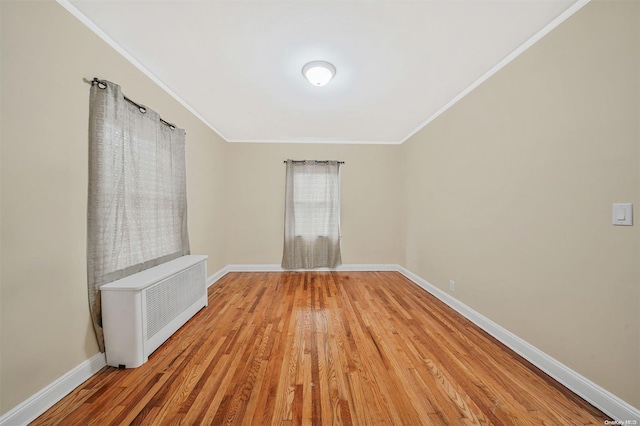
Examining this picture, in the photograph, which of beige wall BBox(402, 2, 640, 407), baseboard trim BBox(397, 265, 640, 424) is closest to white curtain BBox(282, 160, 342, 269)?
beige wall BBox(402, 2, 640, 407)

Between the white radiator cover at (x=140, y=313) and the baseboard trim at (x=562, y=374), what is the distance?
2991 mm

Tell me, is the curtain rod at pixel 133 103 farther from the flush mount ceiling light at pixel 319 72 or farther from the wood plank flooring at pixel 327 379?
the wood plank flooring at pixel 327 379

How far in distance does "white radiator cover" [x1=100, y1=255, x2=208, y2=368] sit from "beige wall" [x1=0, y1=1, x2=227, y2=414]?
133 mm

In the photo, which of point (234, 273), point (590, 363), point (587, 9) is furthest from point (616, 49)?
point (234, 273)

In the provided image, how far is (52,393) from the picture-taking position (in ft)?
4.55

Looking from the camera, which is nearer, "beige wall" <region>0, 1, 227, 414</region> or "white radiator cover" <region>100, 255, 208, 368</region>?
"beige wall" <region>0, 1, 227, 414</region>

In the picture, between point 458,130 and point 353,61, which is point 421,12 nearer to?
point 353,61

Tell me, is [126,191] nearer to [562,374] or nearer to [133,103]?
[133,103]

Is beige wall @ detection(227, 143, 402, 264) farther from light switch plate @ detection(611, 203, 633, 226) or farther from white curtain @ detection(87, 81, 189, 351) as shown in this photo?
light switch plate @ detection(611, 203, 633, 226)

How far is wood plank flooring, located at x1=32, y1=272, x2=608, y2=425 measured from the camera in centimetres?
131

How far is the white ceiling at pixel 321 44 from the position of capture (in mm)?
1531

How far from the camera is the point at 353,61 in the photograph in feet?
6.70

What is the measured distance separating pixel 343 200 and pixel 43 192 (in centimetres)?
377

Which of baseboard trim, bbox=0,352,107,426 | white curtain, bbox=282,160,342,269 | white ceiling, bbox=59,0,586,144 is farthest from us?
white curtain, bbox=282,160,342,269
